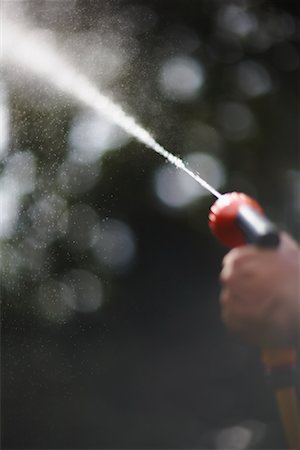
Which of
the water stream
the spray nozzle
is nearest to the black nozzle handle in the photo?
the spray nozzle

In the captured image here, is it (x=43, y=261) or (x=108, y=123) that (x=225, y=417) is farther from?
(x=108, y=123)

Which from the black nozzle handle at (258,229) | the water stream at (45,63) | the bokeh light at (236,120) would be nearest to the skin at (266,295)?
the black nozzle handle at (258,229)

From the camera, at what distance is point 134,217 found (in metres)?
3.14

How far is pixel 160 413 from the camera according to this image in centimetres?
276

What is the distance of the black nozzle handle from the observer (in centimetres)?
39

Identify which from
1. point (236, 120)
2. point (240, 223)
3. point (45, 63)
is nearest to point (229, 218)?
point (240, 223)

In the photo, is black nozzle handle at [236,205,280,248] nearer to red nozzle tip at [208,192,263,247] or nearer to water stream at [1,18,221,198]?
red nozzle tip at [208,192,263,247]

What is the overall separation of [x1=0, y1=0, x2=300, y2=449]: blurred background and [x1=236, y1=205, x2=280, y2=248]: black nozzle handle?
2.80 ft

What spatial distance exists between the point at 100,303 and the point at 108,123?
1.39 metres

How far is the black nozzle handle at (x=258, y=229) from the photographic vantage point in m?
0.39

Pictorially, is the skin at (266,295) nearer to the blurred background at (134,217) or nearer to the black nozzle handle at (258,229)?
the black nozzle handle at (258,229)

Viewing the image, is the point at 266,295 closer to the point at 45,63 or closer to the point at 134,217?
the point at 45,63

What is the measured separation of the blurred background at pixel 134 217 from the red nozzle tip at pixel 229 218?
803 millimetres

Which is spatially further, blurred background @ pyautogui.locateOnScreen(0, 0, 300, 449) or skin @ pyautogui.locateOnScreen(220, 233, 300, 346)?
blurred background @ pyautogui.locateOnScreen(0, 0, 300, 449)
